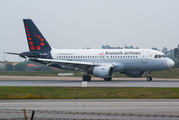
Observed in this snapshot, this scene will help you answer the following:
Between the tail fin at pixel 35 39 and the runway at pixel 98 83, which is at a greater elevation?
the tail fin at pixel 35 39

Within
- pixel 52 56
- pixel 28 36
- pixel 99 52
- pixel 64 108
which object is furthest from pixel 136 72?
pixel 64 108

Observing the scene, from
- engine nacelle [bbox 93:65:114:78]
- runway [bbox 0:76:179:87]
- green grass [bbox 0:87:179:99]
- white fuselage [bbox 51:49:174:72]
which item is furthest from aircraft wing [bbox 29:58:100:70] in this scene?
green grass [bbox 0:87:179:99]

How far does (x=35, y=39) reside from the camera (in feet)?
160

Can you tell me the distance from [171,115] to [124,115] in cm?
223

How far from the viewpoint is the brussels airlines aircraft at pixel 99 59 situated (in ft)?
136

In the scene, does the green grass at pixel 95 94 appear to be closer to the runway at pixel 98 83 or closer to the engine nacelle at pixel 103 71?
the runway at pixel 98 83

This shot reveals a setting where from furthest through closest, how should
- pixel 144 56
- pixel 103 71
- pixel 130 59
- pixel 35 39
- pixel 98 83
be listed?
pixel 35 39 → pixel 130 59 → pixel 144 56 → pixel 103 71 → pixel 98 83

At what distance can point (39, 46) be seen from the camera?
48562 millimetres

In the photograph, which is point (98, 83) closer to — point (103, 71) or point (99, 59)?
point (103, 71)

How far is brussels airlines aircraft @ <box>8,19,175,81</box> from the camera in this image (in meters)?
41.5

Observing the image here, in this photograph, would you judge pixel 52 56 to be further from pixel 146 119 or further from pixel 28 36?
pixel 146 119

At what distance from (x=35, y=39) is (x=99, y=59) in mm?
11789

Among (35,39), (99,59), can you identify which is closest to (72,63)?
(99,59)

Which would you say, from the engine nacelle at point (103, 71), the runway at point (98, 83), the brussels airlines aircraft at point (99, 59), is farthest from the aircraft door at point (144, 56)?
the engine nacelle at point (103, 71)
